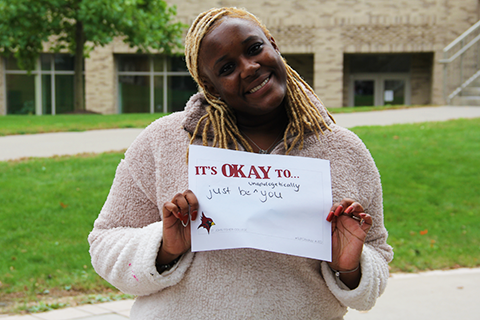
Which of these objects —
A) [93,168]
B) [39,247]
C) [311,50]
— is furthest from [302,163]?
[311,50]

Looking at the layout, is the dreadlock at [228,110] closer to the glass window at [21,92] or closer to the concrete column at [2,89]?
the glass window at [21,92]

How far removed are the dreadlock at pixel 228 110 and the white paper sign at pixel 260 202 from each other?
0.12 meters

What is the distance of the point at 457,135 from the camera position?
8.12m

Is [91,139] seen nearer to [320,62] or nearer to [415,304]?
[415,304]

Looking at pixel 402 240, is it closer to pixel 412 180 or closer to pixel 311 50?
pixel 412 180

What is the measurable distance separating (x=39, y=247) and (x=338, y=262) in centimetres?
351

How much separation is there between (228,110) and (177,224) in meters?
0.46

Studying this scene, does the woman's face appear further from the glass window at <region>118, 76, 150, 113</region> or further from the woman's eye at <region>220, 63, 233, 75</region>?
the glass window at <region>118, 76, 150, 113</region>

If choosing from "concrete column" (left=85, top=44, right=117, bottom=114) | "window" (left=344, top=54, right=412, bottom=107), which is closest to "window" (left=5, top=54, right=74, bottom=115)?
"concrete column" (left=85, top=44, right=117, bottom=114)

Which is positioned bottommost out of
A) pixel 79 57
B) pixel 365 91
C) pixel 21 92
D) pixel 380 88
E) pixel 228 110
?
pixel 228 110

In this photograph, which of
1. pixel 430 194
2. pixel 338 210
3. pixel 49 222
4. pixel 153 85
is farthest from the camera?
pixel 153 85

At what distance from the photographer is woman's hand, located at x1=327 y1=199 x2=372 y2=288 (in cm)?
154

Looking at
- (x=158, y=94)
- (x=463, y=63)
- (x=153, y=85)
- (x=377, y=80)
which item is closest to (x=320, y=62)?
(x=377, y=80)

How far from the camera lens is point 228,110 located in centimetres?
183
